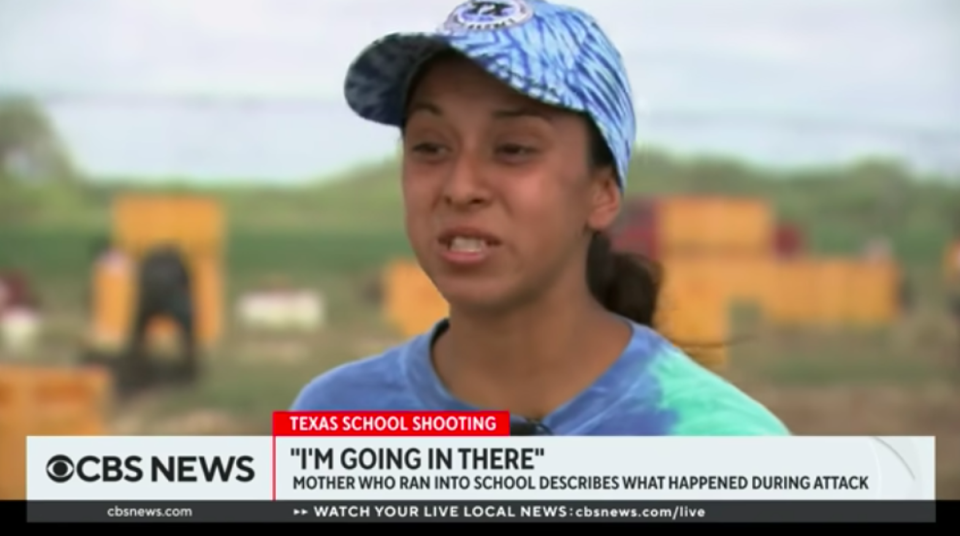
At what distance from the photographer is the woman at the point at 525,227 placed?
1.72 m

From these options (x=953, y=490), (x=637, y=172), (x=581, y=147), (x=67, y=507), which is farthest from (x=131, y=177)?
(x=953, y=490)

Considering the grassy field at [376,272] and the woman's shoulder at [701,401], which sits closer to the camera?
the woman's shoulder at [701,401]

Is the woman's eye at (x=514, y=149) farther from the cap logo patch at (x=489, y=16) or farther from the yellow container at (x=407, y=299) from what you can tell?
the yellow container at (x=407, y=299)

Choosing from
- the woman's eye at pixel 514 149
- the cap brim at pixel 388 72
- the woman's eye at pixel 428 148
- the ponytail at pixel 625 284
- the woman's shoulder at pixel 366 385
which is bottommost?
the woman's shoulder at pixel 366 385

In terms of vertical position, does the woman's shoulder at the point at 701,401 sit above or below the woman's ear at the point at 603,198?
below

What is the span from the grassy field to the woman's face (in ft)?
1.87

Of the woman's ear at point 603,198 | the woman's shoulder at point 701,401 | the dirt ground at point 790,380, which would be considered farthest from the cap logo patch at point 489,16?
the dirt ground at point 790,380

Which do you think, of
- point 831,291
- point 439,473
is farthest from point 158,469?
point 831,291

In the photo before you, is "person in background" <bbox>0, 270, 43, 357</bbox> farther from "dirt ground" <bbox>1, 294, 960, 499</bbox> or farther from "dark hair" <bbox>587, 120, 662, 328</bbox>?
"dark hair" <bbox>587, 120, 662, 328</bbox>

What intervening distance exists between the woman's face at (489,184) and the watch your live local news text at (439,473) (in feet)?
1.32

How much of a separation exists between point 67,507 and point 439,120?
93 cm

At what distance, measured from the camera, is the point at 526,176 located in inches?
70.0

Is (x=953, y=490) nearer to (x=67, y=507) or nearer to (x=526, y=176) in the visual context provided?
(x=526, y=176)

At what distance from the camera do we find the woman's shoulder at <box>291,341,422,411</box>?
191cm
